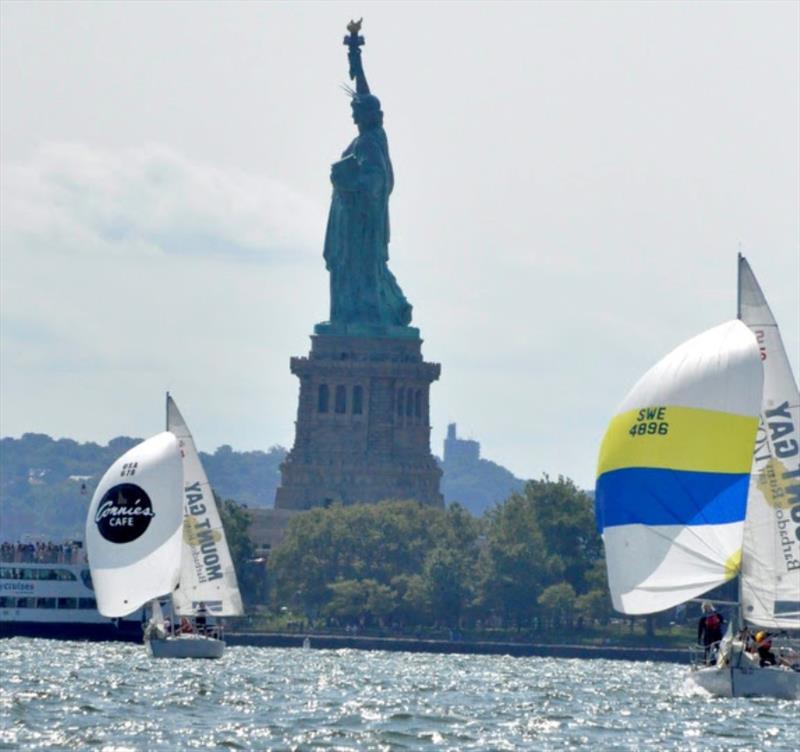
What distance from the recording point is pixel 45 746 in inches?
2391

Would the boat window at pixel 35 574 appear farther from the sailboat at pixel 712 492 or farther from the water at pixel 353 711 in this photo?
the sailboat at pixel 712 492

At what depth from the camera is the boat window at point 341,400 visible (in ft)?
608

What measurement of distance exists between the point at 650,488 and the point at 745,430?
2.54 metres

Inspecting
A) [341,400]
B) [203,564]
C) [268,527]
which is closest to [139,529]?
[203,564]

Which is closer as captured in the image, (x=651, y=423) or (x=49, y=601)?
(x=651, y=423)

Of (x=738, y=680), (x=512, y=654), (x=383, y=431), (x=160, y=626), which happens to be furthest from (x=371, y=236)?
(x=738, y=680)

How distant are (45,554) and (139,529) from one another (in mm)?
39623

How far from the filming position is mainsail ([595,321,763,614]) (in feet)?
246

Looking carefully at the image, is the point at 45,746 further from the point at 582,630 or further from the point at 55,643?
the point at 582,630

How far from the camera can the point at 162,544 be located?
335ft

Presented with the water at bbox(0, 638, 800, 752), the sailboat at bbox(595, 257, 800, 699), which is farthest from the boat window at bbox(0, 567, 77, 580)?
the sailboat at bbox(595, 257, 800, 699)

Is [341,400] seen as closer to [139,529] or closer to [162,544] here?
[139,529]

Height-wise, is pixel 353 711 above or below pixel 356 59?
below

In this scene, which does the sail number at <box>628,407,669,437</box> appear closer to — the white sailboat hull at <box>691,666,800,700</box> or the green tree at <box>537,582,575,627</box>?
the white sailboat hull at <box>691,666,800,700</box>
